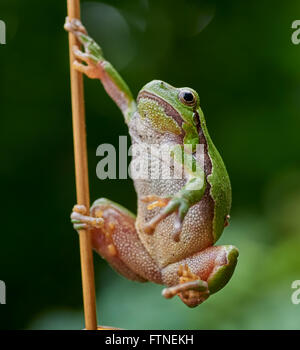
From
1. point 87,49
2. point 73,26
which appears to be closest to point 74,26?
point 73,26

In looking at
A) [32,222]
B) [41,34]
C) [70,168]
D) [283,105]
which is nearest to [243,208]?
[283,105]

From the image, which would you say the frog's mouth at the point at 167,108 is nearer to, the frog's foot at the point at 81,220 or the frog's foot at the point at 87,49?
the frog's foot at the point at 87,49

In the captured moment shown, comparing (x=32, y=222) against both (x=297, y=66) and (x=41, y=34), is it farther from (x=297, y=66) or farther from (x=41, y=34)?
(x=297, y=66)

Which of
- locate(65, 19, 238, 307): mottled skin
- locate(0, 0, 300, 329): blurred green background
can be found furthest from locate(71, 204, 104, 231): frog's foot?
locate(0, 0, 300, 329): blurred green background

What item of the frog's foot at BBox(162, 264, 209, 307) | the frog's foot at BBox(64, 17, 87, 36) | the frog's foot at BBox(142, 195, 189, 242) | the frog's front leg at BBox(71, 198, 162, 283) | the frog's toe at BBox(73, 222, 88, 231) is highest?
the frog's foot at BBox(64, 17, 87, 36)

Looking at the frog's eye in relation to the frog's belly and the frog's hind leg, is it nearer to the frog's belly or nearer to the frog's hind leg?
the frog's belly

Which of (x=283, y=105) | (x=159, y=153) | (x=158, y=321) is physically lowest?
(x=158, y=321)

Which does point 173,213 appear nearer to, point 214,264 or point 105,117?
point 214,264
